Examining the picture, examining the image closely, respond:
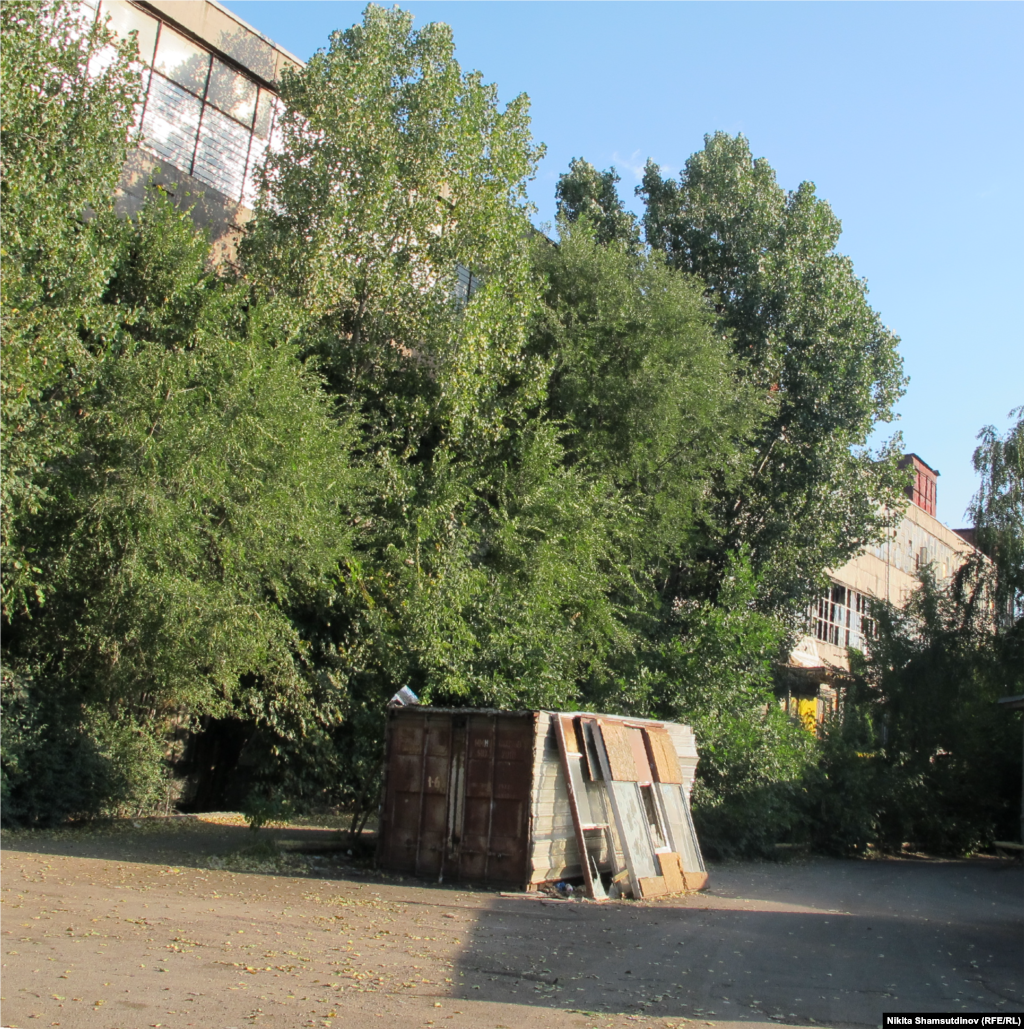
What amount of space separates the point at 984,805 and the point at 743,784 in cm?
917

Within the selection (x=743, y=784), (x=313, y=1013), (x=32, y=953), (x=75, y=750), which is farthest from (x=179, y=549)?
(x=743, y=784)

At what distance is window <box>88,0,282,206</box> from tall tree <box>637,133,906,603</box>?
1145 centimetres

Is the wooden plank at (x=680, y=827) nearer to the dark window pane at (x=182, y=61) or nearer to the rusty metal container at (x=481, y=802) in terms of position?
the rusty metal container at (x=481, y=802)

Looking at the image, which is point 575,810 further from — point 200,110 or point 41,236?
point 200,110

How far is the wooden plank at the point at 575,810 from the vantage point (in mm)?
11750

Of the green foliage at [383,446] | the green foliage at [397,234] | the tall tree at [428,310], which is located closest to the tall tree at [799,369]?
the green foliage at [383,446]

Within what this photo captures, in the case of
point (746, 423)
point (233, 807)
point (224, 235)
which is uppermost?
point (224, 235)

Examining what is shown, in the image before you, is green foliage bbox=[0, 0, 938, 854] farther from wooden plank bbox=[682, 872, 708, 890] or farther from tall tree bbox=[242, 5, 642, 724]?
wooden plank bbox=[682, 872, 708, 890]

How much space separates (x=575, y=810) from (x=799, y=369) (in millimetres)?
15672

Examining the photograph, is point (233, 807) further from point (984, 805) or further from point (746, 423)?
point (984, 805)

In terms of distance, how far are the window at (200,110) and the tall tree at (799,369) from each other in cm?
1145

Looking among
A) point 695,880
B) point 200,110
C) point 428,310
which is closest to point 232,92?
point 200,110

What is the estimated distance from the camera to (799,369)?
79.5 ft

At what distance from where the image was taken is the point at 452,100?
1920cm
